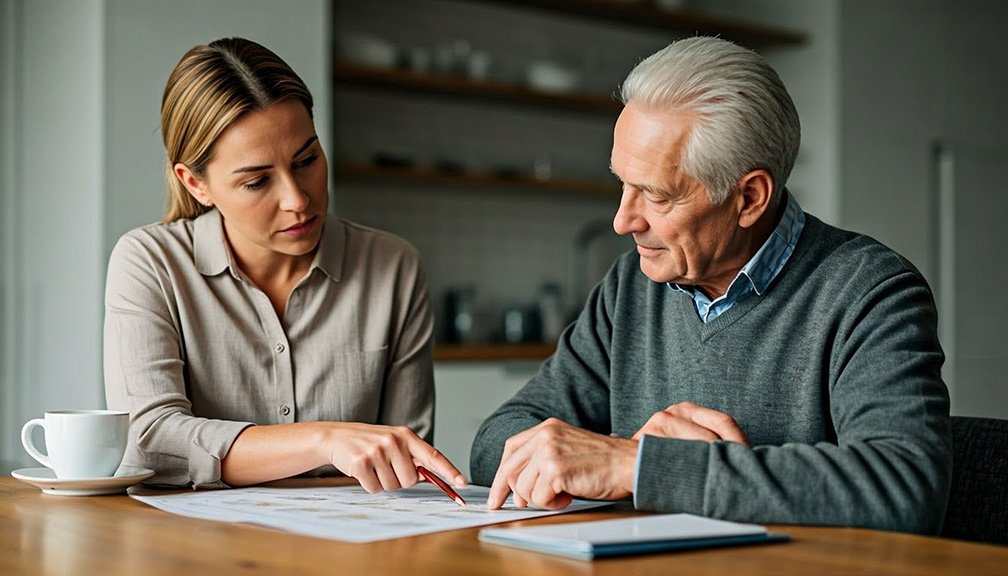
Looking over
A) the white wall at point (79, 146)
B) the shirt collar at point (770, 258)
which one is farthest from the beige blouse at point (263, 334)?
the white wall at point (79, 146)

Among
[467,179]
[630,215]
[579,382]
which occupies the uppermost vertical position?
[467,179]

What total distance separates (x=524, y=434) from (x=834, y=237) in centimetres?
58

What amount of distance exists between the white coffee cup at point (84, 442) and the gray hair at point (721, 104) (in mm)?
858

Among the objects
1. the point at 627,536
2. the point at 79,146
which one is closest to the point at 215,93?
the point at 627,536

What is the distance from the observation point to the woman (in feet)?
6.40

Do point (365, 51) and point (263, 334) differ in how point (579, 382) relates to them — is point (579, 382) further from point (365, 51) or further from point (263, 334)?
point (365, 51)

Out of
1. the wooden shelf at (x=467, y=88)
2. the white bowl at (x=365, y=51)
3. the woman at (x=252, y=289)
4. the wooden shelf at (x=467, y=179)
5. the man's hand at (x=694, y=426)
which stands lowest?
the man's hand at (x=694, y=426)

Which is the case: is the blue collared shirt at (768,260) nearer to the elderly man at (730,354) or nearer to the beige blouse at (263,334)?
the elderly man at (730,354)

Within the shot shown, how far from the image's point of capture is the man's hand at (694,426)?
4.80ft

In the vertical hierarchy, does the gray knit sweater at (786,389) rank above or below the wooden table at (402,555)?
above

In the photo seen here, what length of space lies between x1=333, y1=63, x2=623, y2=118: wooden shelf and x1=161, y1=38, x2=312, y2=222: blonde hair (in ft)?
7.11

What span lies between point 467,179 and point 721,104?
2970 mm

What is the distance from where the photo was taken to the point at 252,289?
2.06 meters

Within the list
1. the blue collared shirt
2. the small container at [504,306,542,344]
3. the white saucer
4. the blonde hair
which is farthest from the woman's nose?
the small container at [504,306,542,344]
